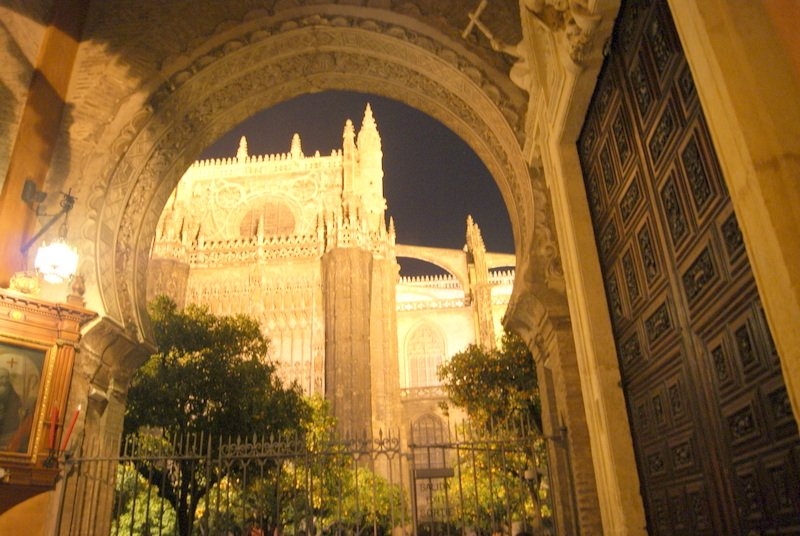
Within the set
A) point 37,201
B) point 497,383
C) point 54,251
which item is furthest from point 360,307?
point 54,251

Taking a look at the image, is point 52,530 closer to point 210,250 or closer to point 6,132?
point 6,132

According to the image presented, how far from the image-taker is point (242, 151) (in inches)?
1695

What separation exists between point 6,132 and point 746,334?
747cm

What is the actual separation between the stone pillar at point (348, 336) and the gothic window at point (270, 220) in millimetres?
5194

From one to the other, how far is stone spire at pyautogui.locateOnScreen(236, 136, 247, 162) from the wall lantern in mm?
36465

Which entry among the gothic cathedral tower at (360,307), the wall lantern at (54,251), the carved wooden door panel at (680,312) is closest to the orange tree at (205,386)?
the wall lantern at (54,251)

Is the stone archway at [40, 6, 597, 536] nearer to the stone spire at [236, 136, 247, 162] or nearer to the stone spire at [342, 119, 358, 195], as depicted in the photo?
the stone spire at [342, 119, 358, 195]

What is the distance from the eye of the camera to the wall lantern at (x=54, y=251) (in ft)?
21.6

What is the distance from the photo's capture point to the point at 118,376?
784 cm

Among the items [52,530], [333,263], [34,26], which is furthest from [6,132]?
[333,263]

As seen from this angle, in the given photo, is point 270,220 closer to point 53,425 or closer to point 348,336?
point 348,336

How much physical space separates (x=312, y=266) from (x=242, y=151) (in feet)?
36.2

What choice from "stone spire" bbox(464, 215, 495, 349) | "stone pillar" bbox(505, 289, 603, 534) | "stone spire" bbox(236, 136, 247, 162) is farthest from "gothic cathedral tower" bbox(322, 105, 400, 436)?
"stone pillar" bbox(505, 289, 603, 534)

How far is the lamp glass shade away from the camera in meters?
6.59
